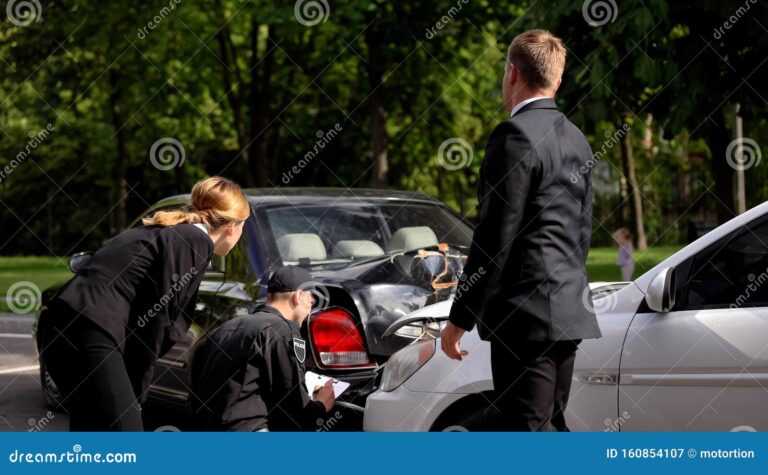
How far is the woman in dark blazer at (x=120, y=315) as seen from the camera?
13.3 ft

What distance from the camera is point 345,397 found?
6.20m

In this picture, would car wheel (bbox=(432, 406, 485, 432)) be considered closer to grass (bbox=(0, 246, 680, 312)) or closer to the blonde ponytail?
the blonde ponytail

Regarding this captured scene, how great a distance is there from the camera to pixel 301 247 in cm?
717

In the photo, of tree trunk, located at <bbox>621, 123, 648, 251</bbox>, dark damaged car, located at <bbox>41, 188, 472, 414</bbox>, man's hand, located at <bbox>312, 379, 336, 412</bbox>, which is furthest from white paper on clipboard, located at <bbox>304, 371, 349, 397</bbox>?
tree trunk, located at <bbox>621, 123, 648, 251</bbox>

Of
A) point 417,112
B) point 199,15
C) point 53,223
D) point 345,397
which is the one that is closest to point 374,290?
point 345,397

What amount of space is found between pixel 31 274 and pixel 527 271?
2573 centimetres

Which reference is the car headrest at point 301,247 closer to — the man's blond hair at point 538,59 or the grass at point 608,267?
the man's blond hair at point 538,59

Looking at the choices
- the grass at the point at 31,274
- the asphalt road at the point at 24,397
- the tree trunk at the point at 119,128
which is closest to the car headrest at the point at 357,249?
the asphalt road at the point at 24,397

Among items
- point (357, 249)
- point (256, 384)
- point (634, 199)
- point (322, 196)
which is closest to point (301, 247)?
point (357, 249)

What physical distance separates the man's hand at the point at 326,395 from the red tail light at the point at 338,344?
52.1 inches

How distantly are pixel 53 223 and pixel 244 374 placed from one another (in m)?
46.3

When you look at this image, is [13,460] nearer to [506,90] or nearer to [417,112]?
[506,90]

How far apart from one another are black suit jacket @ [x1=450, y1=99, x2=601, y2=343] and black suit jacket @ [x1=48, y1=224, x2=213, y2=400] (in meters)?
0.96

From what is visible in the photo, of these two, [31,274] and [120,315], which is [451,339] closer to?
[120,315]
